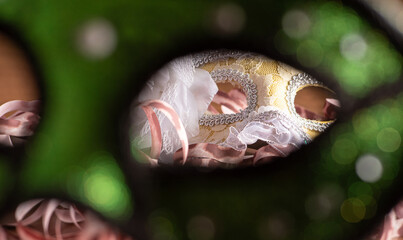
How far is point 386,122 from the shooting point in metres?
0.12

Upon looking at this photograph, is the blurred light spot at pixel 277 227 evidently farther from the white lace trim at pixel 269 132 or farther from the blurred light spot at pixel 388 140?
the white lace trim at pixel 269 132

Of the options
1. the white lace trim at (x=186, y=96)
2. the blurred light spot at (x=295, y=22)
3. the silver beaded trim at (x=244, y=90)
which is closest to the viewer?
the blurred light spot at (x=295, y=22)

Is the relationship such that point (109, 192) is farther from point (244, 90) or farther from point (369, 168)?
point (244, 90)

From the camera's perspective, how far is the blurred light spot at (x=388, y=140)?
123 mm

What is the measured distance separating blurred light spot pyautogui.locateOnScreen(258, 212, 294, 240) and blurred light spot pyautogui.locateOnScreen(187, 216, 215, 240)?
0.6 inches

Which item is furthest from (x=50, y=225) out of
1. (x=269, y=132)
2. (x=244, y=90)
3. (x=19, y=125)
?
(x=244, y=90)

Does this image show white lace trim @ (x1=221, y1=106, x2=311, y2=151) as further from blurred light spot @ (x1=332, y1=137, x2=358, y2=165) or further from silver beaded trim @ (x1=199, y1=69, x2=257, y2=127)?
blurred light spot @ (x1=332, y1=137, x2=358, y2=165)

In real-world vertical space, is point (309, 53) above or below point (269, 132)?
above

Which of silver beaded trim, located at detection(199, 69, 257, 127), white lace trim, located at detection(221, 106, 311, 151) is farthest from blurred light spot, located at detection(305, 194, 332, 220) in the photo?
silver beaded trim, located at detection(199, 69, 257, 127)

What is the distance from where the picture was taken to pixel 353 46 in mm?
114

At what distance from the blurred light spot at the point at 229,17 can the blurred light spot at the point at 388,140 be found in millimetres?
56

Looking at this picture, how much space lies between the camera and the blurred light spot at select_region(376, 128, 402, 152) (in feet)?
0.40

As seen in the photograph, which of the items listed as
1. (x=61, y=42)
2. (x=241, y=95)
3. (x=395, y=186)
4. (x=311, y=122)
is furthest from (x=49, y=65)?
(x=241, y=95)

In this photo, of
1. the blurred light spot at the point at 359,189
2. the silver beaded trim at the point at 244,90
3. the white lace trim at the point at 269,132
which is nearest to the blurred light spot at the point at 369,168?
the blurred light spot at the point at 359,189
